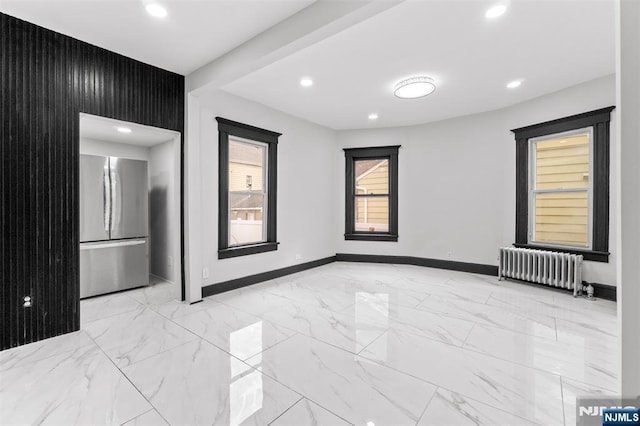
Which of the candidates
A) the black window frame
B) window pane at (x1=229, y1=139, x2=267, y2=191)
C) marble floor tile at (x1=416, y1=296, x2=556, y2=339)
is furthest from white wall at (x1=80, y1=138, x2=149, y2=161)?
the black window frame

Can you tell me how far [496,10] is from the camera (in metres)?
2.23

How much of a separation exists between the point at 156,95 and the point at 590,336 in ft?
16.7

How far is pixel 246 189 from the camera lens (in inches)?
172

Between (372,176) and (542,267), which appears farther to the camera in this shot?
(372,176)

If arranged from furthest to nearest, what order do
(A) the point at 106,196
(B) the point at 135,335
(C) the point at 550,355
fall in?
1. (A) the point at 106,196
2. (B) the point at 135,335
3. (C) the point at 550,355

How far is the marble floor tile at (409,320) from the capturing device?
2.56m

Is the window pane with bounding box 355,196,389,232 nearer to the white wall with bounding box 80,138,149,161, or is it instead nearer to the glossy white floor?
the glossy white floor

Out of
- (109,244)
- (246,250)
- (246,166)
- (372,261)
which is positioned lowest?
(372,261)

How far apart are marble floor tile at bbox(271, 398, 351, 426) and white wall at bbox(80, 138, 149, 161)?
4.16 m

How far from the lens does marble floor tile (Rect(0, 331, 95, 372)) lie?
82.5 inches

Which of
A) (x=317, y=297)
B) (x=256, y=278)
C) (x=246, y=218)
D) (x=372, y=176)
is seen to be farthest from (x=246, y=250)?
(x=372, y=176)

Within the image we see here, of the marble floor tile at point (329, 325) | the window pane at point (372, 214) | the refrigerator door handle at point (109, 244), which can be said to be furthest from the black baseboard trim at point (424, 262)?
the refrigerator door handle at point (109, 244)

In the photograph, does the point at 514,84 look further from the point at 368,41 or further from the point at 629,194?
the point at 629,194

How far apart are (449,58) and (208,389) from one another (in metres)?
3.71
